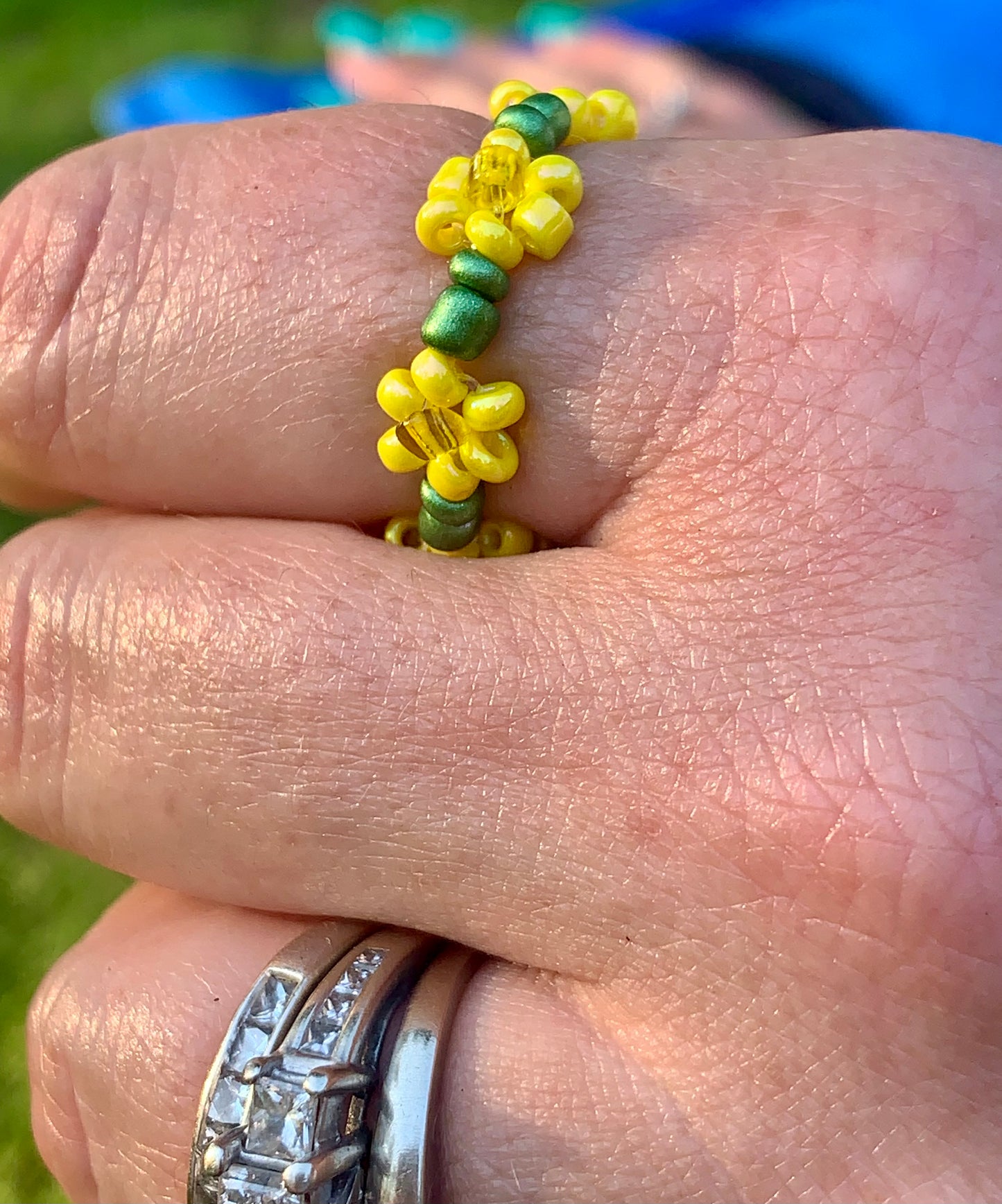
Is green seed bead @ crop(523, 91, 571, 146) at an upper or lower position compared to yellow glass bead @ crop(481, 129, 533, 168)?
upper

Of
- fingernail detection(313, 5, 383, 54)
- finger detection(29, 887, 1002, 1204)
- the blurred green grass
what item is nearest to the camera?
finger detection(29, 887, 1002, 1204)

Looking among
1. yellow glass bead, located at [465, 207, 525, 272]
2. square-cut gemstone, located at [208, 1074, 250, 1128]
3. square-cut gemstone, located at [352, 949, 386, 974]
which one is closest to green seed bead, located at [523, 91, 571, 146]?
yellow glass bead, located at [465, 207, 525, 272]

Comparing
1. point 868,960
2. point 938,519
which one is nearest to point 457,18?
point 938,519

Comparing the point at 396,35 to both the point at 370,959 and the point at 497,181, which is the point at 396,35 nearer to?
the point at 497,181

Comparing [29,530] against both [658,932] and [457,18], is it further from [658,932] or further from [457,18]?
[457,18]

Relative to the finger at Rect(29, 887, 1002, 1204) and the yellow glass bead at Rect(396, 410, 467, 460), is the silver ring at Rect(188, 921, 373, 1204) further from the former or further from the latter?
the yellow glass bead at Rect(396, 410, 467, 460)

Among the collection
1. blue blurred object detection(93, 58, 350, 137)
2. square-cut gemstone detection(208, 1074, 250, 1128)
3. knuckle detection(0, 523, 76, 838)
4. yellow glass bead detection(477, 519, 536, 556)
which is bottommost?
square-cut gemstone detection(208, 1074, 250, 1128)
